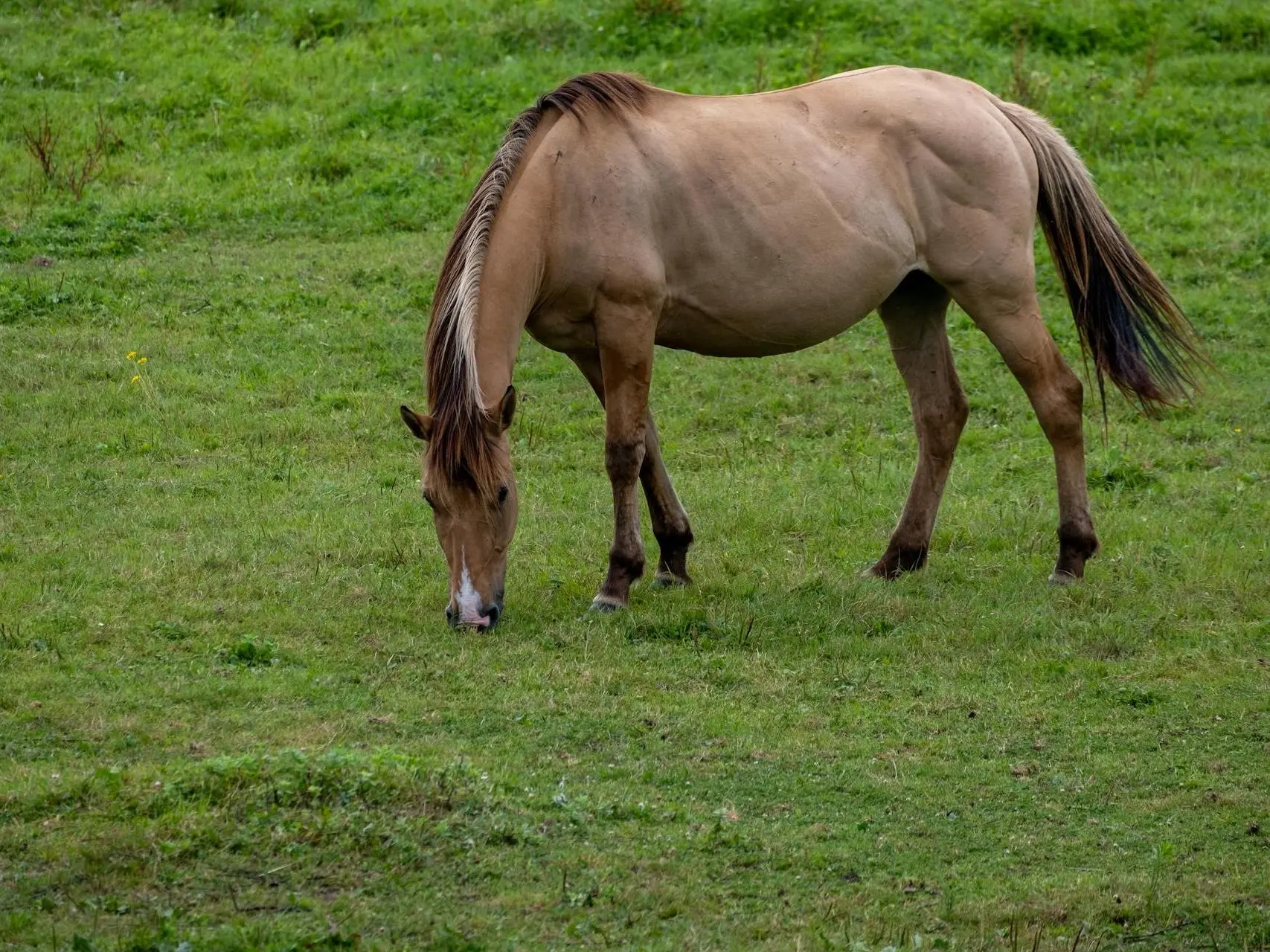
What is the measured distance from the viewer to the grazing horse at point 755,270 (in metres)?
6.96

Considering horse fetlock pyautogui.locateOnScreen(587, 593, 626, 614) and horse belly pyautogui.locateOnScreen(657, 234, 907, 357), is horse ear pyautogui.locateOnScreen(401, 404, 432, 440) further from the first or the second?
horse belly pyautogui.locateOnScreen(657, 234, 907, 357)

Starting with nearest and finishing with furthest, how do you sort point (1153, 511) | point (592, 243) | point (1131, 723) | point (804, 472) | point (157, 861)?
1. point (157, 861)
2. point (1131, 723)
3. point (592, 243)
4. point (1153, 511)
5. point (804, 472)

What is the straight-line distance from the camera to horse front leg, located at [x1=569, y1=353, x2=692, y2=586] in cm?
767

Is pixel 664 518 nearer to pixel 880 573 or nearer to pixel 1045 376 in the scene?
pixel 880 573

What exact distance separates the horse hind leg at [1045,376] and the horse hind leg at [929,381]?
0.32 metres

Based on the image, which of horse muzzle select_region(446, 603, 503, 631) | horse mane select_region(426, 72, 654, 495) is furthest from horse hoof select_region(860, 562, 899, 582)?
horse mane select_region(426, 72, 654, 495)

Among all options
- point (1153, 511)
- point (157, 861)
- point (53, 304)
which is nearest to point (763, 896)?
point (157, 861)

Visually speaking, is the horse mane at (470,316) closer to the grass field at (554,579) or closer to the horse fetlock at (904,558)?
the grass field at (554,579)

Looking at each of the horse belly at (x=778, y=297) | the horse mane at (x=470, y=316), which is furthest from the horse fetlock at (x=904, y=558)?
the horse mane at (x=470, y=316)

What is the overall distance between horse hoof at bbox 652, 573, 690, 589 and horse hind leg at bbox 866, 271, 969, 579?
1190 mm

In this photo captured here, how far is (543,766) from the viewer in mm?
5492

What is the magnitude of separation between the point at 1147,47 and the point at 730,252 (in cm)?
997

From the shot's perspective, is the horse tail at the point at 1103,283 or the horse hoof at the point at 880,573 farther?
the horse tail at the point at 1103,283

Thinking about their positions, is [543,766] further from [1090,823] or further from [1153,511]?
[1153,511]
